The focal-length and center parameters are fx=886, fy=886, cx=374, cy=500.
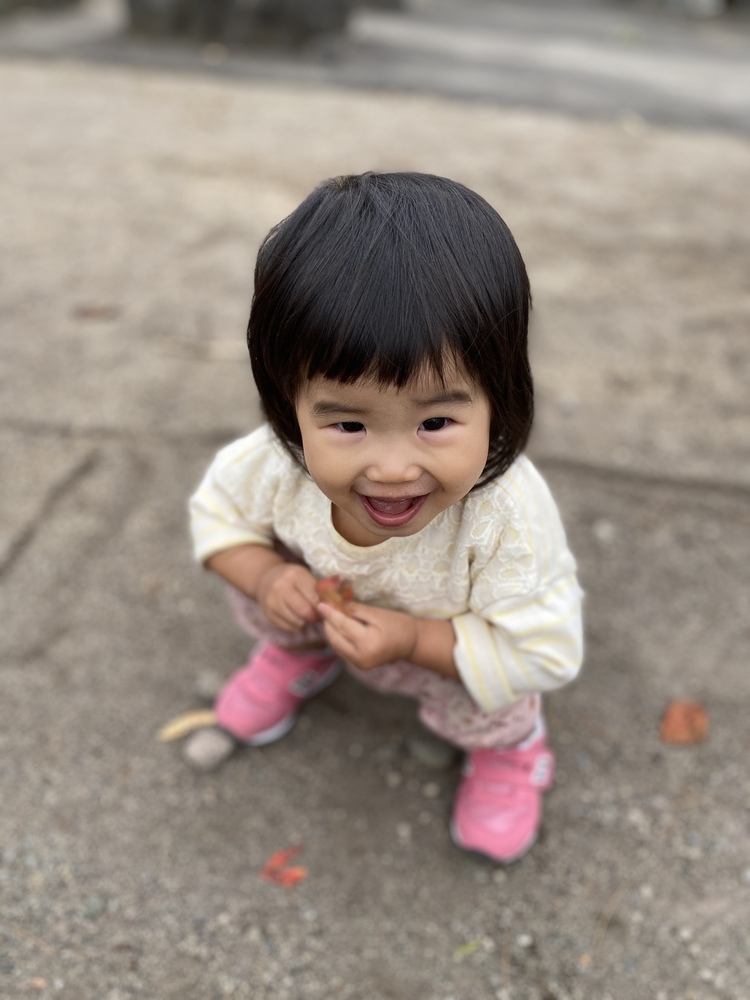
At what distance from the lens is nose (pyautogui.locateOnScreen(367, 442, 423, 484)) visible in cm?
97

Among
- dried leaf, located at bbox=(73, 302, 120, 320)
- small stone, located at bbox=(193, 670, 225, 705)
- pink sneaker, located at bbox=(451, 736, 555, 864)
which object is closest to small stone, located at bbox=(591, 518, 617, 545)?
pink sneaker, located at bbox=(451, 736, 555, 864)

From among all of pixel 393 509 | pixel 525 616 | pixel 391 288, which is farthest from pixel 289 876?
pixel 391 288

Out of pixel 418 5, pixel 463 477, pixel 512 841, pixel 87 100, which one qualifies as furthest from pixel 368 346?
pixel 418 5

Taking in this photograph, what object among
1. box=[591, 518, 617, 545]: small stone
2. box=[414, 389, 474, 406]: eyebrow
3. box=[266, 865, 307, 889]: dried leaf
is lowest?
box=[266, 865, 307, 889]: dried leaf

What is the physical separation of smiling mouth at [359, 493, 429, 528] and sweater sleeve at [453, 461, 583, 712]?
185mm

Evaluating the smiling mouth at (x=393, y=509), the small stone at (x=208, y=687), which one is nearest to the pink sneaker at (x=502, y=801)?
the small stone at (x=208, y=687)

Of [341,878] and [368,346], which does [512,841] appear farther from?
[368,346]

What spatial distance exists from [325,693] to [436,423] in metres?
0.88

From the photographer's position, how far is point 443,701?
4.62 feet

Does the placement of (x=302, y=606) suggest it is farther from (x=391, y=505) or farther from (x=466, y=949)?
(x=466, y=949)

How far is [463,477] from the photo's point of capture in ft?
3.31

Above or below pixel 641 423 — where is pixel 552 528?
above

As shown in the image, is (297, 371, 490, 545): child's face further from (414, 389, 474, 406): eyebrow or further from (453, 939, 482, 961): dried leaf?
(453, 939, 482, 961): dried leaf

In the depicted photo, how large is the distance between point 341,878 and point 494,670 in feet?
1.56
